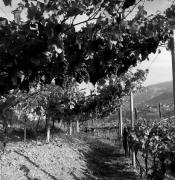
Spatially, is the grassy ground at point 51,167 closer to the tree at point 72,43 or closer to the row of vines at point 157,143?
the row of vines at point 157,143

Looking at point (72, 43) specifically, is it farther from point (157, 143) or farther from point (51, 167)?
point (51, 167)

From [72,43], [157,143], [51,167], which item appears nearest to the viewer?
[72,43]

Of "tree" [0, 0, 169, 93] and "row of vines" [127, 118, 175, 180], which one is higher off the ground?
"tree" [0, 0, 169, 93]

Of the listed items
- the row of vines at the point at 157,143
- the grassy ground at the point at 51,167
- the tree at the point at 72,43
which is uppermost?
the tree at the point at 72,43

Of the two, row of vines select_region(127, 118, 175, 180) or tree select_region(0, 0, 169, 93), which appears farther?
row of vines select_region(127, 118, 175, 180)

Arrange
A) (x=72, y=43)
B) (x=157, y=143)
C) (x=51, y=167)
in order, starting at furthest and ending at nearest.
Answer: (x=51, y=167), (x=157, y=143), (x=72, y=43)

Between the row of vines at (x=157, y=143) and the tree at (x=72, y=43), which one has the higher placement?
the tree at (x=72, y=43)

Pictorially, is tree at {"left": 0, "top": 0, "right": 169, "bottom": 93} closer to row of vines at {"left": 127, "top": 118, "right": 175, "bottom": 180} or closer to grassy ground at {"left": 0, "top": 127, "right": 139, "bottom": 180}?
grassy ground at {"left": 0, "top": 127, "right": 139, "bottom": 180}

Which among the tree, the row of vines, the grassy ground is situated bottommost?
the grassy ground

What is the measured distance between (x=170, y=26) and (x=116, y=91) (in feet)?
64.9

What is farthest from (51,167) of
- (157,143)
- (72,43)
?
(72,43)

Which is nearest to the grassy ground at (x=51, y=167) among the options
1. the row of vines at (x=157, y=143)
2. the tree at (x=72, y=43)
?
the row of vines at (x=157, y=143)

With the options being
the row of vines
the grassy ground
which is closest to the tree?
the grassy ground

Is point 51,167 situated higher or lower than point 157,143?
lower
